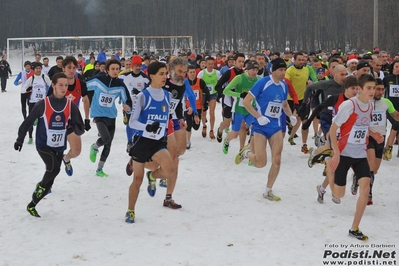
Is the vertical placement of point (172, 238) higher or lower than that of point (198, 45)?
lower

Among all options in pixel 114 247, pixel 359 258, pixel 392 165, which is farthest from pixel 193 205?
pixel 392 165

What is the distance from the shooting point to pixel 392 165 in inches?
404

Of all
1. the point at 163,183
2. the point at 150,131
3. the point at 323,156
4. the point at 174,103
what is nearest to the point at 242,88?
the point at 174,103

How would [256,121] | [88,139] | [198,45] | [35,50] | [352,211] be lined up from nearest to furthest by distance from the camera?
1. [352,211]
2. [256,121]
3. [88,139]
4. [35,50]
5. [198,45]

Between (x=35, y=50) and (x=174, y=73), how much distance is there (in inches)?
1613

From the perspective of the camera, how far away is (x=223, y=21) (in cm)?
6291

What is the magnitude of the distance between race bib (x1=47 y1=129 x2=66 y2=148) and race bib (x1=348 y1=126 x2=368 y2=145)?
10.9ft

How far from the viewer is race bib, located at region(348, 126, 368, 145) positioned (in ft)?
20.5

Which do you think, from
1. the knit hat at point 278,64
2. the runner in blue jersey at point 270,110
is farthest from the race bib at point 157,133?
the knit hat at point 278,64

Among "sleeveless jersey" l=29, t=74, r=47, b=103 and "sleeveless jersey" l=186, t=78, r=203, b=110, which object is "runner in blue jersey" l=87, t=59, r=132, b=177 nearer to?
"sleeveless jersey" l=186, t=78, r=203, b=110

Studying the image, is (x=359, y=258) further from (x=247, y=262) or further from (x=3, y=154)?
(x=3, y=154)

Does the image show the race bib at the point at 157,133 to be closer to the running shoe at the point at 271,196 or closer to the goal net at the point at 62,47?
the running shoe at the point at 271,196

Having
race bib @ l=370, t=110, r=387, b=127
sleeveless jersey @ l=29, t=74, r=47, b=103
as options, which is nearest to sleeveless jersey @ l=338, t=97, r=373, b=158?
race bib @ l=370, t=110, r=387, b=127

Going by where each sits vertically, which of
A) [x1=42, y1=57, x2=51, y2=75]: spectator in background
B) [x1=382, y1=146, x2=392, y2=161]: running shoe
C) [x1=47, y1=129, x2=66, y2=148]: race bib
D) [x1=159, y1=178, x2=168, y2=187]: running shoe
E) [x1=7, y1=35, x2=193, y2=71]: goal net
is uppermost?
[x1=7, y1=35, x2=193, y2=71]: goal net
